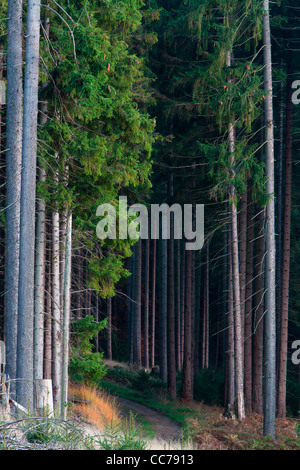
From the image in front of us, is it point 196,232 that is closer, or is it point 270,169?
point 270,169

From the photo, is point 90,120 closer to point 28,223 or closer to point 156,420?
point 28,223

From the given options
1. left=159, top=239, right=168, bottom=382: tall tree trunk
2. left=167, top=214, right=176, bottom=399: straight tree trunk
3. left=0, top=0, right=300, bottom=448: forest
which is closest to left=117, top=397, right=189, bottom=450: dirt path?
left=0, top=0, right=300, bottom=448: forest

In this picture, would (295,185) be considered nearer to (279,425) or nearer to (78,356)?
(279,425)

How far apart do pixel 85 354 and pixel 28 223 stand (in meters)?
5.04

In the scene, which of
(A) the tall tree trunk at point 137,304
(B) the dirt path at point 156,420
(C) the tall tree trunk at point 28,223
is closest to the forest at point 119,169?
(C) the tall tree trunk at point 28,223

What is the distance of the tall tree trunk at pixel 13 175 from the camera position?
9883mm

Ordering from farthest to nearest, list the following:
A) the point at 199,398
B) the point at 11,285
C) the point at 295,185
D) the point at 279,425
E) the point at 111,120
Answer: the point at 295,185 < the point at 199,398 < the point at 279,425 < the point at 111,120 < the point at 11,285

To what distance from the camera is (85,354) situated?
1326 centimetres

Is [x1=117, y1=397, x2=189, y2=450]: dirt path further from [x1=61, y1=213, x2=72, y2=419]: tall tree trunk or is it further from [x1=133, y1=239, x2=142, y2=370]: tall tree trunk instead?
[x1=133, y1=239, x2=142, y2=370]: tall tree trunk

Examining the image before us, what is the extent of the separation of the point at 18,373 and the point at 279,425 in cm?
928

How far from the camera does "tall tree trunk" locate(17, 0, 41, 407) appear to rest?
9.27m

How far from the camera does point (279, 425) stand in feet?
50.3

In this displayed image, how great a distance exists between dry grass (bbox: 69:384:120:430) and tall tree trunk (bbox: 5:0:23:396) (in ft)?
9.76

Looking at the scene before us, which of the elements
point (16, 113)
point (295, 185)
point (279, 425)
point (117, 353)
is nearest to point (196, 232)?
point (295, 185)
